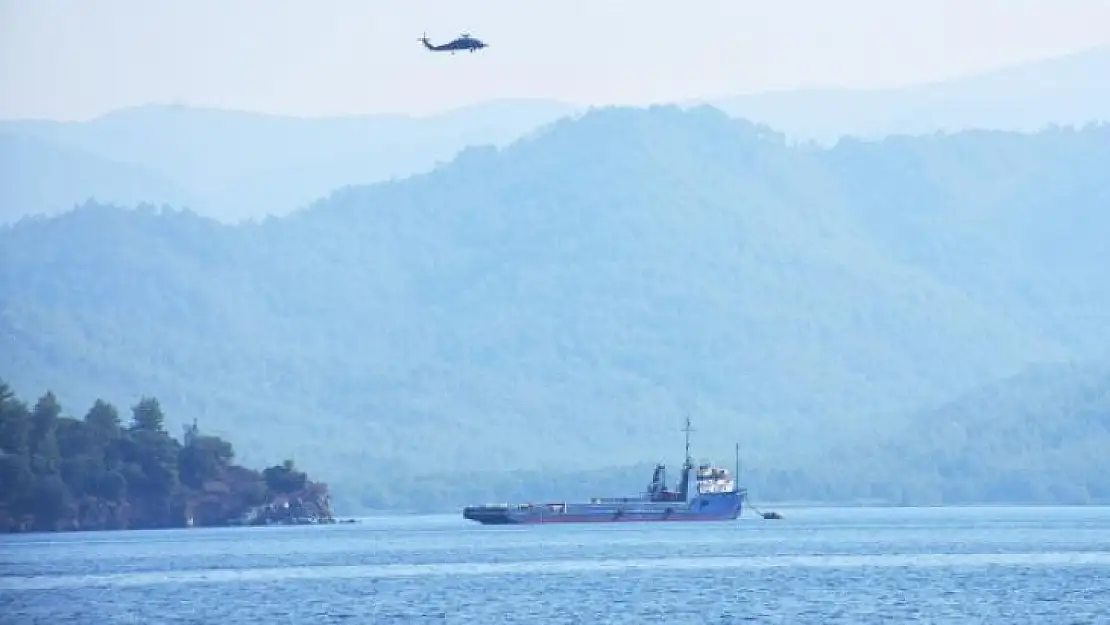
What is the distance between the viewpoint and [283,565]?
199000 millimetres

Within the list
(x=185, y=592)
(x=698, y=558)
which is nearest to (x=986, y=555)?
(x=698, y=558)

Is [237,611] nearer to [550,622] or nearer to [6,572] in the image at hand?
[550,622]

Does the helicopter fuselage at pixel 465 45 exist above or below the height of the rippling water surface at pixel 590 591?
above

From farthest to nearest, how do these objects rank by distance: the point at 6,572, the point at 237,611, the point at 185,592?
the point at 6,572, the point at 185,592, the point at 237,611

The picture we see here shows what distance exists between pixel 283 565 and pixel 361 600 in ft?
143

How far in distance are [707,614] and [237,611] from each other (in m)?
24.9

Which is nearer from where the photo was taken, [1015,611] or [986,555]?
[1015,611]

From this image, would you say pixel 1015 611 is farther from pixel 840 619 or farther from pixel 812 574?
pixel 812 574

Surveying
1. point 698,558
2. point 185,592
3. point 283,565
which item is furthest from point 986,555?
point 185,592

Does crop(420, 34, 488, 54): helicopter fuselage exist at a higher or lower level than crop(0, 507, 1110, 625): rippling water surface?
higher

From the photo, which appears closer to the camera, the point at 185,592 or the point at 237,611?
the point at 237,611

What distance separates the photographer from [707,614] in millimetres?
141625

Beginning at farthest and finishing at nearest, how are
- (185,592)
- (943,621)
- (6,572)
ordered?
(6,572)
(185,592)
(943,621)

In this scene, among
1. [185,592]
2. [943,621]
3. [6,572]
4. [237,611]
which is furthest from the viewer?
[6,572]
